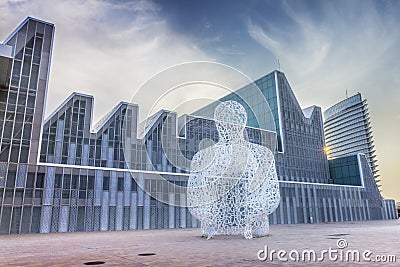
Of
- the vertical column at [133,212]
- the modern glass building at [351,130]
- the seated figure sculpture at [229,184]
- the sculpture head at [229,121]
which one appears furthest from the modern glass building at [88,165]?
the modern glass building at [351,130]

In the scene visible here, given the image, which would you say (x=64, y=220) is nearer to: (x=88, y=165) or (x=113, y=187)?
(x=113, y=187)

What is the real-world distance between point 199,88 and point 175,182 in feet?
71.7

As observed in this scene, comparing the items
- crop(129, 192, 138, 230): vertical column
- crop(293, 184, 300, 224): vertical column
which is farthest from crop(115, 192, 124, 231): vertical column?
crop(293, 184, 300, 224): vertical column

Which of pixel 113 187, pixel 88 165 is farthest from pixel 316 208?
pixel 88 165

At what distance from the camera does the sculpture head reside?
15.6 m

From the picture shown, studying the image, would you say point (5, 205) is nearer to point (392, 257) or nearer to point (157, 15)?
point (157, 15)

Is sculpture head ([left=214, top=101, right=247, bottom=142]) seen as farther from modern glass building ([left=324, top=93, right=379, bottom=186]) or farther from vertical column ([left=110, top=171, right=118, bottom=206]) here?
modern glass building ([left=324, top=93, right=379, bottom=186])

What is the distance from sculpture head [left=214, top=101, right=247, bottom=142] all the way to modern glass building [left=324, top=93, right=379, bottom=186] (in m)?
105

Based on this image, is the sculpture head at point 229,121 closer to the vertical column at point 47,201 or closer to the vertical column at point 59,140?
the vertical column at point 47,201

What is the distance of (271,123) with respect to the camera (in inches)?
2071

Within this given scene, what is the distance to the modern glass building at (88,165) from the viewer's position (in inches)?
1013

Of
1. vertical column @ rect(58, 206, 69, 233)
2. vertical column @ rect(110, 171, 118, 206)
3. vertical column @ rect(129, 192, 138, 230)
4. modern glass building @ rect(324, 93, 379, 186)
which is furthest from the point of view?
modern glass building @ rect(324, 93, 379, 186)

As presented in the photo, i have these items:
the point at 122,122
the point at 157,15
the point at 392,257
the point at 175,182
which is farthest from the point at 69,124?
the point at 392,257

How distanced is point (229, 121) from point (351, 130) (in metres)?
112
